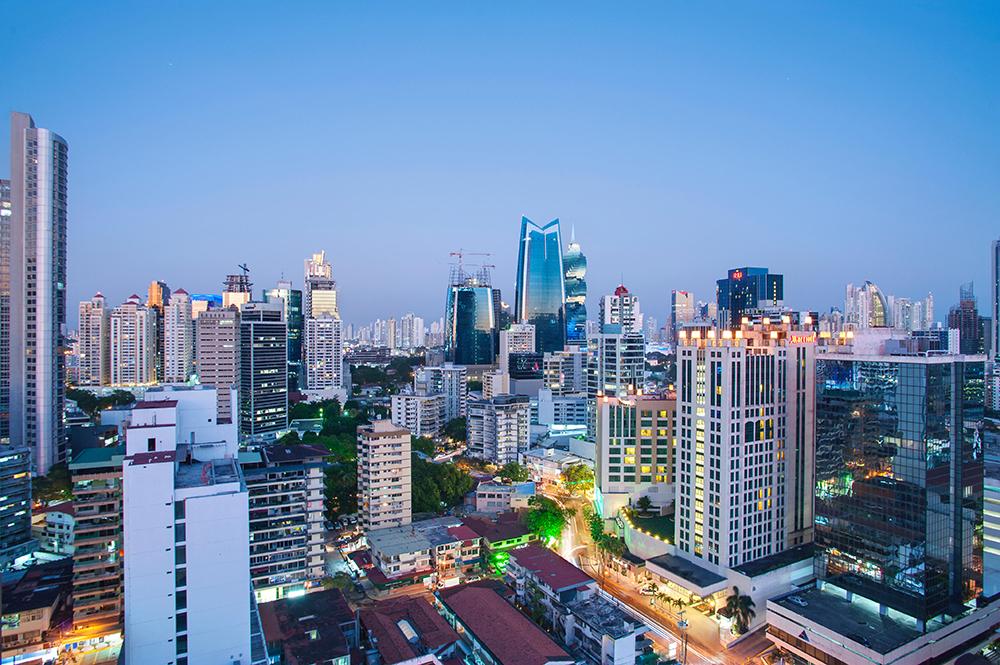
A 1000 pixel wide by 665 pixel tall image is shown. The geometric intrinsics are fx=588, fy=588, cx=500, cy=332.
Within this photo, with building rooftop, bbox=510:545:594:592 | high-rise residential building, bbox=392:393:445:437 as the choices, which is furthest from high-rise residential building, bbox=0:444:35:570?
high-rise residential building, bbox=392:393:445:437

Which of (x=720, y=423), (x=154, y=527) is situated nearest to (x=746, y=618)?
(x=720, y=423)

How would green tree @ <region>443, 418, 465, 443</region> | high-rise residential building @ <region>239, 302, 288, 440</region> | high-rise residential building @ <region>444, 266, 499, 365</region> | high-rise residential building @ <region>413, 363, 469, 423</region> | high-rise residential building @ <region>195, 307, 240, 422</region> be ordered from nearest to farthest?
high-rise residential building @ <region>195, 307, 240, 422</region> → green tree @ <region>443, 418, 465, 443</region> → high-rise residential building @ <region>239, 302, 288, 440</region> → high-rise residential building @ <region>413, 363, 469, 423</region> → high-rise residential building @ <region>444, 266, 499, 365</region>

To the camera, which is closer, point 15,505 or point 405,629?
point 405,629

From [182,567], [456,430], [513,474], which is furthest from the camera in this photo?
[456,430]

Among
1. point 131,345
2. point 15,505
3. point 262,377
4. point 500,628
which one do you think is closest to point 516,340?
point 262,377

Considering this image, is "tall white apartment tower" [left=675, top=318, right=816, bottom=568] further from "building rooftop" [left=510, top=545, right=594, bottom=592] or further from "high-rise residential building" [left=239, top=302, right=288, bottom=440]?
"high-rise residential building" [left=239, top=302, right=288, bottom=440]

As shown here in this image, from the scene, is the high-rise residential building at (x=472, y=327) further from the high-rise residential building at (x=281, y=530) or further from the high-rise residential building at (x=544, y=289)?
the high-rise residential building at (x=281, y=530)

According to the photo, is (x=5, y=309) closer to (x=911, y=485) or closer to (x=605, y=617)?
(x=605, y=617)
